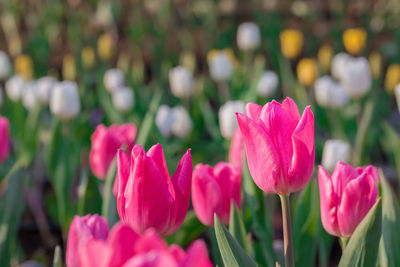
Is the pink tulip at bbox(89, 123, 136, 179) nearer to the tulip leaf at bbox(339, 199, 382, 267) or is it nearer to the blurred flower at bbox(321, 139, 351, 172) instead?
the blurred flower at bbox(321, 139, 351, 172)

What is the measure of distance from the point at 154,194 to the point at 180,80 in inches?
65.5

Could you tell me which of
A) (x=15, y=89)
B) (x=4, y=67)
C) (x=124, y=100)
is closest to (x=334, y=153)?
(x=124, y=100)

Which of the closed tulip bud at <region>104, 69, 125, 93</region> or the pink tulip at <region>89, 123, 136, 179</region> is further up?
the pink tulip at <region>89, 123, 136, 179</region>

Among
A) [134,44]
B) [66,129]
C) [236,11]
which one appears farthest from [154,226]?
[236,11]

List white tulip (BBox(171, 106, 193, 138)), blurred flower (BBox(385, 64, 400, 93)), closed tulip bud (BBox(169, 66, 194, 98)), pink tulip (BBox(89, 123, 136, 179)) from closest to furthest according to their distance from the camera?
pink tulip (BBox(89, 123, 136, 179)), white tulip (BBox(171, 106, 193, 138)), closed tulip bud (BBox(169, 66, 194, 98)), blurred flower (BBox(385, 64, 400, 93))

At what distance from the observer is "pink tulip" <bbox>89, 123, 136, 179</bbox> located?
1258mm

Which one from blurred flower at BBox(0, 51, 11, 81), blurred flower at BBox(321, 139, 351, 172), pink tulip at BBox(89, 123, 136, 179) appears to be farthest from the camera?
blurred flower at BBox(0, 51, 11, 81)

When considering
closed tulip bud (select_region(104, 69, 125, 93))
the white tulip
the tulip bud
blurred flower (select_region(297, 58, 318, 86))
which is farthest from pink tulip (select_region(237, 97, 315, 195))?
blurred flower (select_region(297, 58, 318, 86))

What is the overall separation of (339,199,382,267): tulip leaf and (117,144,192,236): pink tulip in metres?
0.20

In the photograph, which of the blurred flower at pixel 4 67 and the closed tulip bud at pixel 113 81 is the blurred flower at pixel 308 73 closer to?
the closed tulip bud at pixel 113 81

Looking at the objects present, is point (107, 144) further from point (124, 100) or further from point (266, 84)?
point (266, 84)

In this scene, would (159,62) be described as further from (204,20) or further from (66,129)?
(66,129)

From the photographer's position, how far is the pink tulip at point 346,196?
2.31 feet

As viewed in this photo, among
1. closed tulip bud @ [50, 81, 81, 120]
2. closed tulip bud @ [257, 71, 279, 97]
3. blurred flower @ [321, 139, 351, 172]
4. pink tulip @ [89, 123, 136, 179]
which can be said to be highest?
pink tulip @ [89, 123, 136, 179]
